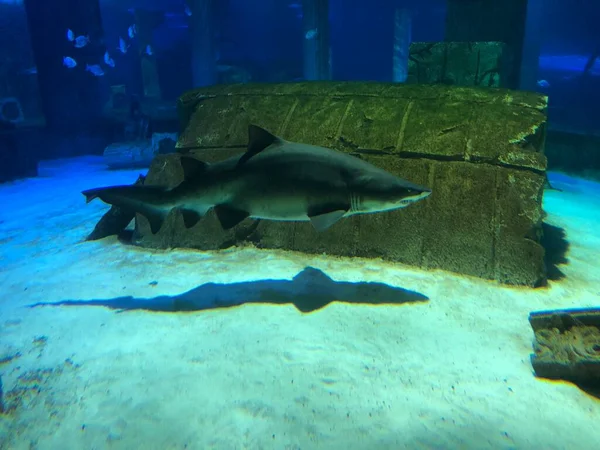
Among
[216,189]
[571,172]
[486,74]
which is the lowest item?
[571,172]

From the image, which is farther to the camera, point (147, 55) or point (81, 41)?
point (147, 55)

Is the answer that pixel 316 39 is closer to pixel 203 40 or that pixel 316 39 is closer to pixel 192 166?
pixel 203 40

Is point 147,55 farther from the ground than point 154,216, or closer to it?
farther from the ground

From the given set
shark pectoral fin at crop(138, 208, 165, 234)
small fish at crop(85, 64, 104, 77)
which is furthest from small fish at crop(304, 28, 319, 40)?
shark pectoral fin at crop(138, 208, 165, 234)

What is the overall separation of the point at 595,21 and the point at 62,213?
201 feet

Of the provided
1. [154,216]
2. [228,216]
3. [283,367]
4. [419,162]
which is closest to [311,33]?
[419,162]

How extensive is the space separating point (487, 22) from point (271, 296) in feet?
44.3

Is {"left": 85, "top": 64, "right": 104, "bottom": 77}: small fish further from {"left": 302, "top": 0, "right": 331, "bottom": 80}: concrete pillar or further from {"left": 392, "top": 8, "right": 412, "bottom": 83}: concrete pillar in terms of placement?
{"left": 392, "top": 8, "right": 412, "bottom": 83}: concrete pillar

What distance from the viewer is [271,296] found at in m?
4.28

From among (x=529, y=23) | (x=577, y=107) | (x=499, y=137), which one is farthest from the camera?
(x=529, y=23)

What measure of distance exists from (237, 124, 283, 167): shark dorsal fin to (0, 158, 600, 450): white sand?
5.13 feet

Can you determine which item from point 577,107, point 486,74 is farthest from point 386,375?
point 577,107

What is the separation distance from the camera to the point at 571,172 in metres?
14.2

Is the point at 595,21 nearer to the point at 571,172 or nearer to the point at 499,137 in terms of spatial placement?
the point at 571,172
